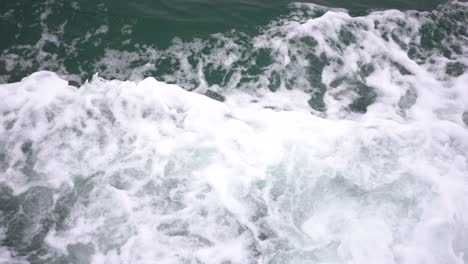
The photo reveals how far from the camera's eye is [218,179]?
512 cm

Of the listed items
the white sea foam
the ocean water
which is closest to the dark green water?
the ocean water

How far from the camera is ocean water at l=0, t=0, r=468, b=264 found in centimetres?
452

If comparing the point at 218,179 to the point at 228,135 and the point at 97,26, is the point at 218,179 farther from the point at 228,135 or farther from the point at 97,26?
the point at 97,26

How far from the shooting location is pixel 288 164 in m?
5.38

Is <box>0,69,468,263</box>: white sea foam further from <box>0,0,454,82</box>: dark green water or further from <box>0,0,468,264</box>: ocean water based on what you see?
<box>0,0,454,82</box>: dark green water

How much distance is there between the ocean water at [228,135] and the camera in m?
4.52

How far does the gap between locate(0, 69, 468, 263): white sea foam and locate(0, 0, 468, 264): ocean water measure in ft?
0.07

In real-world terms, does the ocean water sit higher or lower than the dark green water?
lower

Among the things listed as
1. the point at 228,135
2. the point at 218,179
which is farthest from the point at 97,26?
the point at 218,179

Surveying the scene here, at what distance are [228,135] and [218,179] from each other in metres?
0.90

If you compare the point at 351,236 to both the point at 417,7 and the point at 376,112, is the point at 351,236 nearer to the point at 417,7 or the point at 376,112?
the point at 376,112

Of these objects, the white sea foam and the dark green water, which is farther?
the dark green water

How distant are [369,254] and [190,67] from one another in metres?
4.87

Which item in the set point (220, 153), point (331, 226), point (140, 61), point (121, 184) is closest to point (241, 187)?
point (220, 153)
